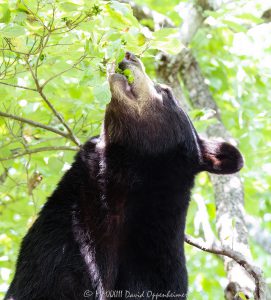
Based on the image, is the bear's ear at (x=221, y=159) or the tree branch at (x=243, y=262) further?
the bear's ear at (x=221, y=159)

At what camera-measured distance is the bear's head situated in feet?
14.4

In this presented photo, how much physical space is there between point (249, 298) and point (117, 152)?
1.35m

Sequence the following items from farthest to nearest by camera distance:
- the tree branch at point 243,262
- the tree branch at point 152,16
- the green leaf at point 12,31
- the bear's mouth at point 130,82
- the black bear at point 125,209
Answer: the tree branch at point 152,16, the bear's mouth at point 130,82, the black bear at point 125,209, the tree branch at point 243,262, the green leaf at point 12,31

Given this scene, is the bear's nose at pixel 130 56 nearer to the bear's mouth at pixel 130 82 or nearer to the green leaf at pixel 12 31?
the bear's mouth at pixel 130 82

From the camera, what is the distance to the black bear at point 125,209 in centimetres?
402

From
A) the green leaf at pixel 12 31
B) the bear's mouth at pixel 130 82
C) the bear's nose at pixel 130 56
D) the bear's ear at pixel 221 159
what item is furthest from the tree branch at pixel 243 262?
the green leaf at pixel 12 31

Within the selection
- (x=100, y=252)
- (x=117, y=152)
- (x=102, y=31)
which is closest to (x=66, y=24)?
(x=102, y=31)

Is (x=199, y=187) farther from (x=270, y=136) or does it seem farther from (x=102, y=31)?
(x=102, y=31)

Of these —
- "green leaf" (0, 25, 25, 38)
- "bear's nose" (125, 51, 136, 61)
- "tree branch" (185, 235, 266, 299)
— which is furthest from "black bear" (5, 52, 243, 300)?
"green leaf" (0, 25, 25, 38)

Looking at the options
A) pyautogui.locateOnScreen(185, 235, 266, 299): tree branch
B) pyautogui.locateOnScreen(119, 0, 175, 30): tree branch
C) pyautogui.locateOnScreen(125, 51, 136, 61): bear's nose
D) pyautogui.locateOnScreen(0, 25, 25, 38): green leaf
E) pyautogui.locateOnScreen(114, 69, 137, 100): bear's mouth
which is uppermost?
pyautogui.locateOnScreen(119, 0, 175, 30): tree branch

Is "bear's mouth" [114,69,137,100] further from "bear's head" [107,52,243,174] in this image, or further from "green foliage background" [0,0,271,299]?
"green foliage background" [0,0,271,299]

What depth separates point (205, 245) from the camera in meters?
4.06

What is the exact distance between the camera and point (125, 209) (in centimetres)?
438

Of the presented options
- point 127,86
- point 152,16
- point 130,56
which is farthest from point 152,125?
point 152,16
